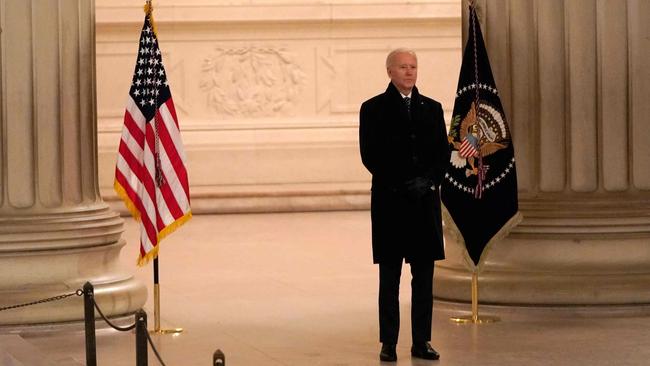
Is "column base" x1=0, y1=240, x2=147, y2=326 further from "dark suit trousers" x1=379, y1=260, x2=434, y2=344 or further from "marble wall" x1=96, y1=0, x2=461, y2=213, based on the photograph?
"marble wall" x1=96, y1=0, x2=461, y2=213

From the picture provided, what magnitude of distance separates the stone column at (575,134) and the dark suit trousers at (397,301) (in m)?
2.09

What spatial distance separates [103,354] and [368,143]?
207 centimetres

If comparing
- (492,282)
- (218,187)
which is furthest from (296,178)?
(492,282)

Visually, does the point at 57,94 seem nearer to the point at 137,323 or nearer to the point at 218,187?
the point at 137,323

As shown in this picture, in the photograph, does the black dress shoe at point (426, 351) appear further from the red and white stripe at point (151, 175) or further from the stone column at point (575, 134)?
the red and white stripe at point (151, 175)

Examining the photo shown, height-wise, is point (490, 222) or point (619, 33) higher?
point (619, 33)

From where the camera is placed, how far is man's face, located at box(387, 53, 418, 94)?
8.30 meters

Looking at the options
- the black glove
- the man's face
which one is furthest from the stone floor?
the man's face

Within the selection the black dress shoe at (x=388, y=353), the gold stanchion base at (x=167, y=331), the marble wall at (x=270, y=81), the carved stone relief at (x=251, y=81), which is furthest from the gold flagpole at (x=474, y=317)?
the carved stone relief at (x=251, y=81)

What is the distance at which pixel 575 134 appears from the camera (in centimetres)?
1052

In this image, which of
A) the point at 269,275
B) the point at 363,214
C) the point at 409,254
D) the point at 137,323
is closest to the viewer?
the point at 137,323

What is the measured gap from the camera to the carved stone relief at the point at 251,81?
21438 mm

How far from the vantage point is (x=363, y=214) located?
20.4 m

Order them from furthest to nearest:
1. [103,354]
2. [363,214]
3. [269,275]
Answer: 1. [363,214]
2. [269,275]
3. [103,354]
